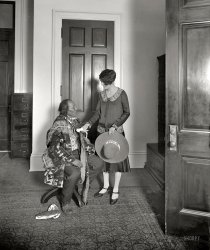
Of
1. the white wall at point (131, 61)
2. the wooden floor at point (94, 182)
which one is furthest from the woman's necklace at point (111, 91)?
the white wall at point (131, 61)

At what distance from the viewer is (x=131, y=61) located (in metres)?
5.00

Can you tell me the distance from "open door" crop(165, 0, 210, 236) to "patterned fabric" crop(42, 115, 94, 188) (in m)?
1.10

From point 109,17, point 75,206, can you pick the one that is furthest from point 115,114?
point 109,17

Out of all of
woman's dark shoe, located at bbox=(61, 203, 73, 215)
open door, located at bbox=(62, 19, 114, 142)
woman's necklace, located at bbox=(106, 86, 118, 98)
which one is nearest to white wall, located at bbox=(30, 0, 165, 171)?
open door, located at bbox=(62, 19, 114, 142)

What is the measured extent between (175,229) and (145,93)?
2.97 meters

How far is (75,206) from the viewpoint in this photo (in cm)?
326

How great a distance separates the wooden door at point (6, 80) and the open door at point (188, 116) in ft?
16.1

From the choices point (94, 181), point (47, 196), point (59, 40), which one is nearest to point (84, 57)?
point (59, 40)

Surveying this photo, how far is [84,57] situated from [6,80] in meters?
2.58

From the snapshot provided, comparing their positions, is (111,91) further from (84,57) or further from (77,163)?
(84,57)

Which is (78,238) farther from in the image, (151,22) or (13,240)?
(151,22)

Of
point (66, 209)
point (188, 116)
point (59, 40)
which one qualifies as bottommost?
point (66, 209)

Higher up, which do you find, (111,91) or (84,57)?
(84,57)

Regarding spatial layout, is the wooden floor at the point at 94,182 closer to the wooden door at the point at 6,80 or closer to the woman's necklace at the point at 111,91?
the woman's necklace at the point at 111,91
